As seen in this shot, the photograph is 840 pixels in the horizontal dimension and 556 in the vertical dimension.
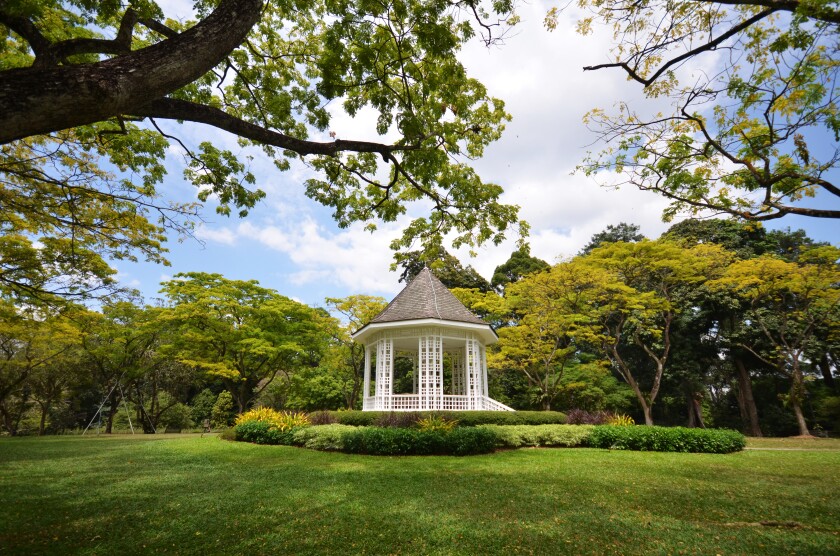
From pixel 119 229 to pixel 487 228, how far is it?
27.8 ft

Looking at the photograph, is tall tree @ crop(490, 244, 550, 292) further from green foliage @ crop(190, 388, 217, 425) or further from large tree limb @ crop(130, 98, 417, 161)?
large tree limb @ crop(130, 98, 417, 161)

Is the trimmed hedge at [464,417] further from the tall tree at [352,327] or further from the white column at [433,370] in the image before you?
the tall tree at [352,327]

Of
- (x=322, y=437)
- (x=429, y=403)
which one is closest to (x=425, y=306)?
(x=429, y=403)

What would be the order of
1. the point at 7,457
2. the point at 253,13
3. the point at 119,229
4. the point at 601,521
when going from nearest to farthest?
1. the point at 253,13
2. the point at 601,521
3. the point at 119,229
4. the point at 7,457

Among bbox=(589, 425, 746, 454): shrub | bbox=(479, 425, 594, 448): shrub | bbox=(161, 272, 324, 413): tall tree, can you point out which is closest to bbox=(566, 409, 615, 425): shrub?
bbox=(479, 425, 594, 448): shrub

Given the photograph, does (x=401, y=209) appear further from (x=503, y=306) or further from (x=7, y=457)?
(x=503, y=306)

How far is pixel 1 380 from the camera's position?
21.6m

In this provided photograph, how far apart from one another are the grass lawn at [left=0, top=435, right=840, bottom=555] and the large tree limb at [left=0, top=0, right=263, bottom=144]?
12.9 feet

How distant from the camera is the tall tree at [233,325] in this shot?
752 inches

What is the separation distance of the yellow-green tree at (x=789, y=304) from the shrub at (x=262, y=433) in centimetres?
2034

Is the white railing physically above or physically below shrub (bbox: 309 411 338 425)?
above

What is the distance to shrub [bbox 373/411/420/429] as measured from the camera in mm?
12617

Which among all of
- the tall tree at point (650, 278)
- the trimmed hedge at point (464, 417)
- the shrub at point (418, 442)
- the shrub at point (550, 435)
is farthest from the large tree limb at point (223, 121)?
the tall tree at point (650, 278)

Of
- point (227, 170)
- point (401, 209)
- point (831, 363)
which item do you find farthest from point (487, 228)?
point (831, 363)
